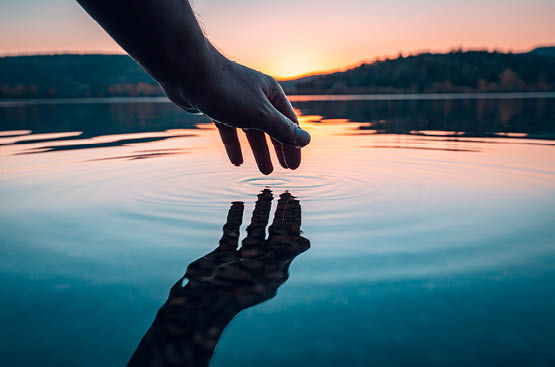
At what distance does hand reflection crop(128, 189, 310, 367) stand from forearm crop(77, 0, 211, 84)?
0.78 metres

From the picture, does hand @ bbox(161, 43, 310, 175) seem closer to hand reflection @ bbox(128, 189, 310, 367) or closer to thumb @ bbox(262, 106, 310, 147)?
thumb @ bbox(262, 106, 310, 147)

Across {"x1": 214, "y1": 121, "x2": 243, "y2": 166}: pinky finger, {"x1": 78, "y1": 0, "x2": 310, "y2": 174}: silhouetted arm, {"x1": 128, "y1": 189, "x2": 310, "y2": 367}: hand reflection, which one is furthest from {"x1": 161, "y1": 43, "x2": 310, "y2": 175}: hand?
{"x1": 128, "y1": 189, "x2": 310, "y2": 367}: hand reflection

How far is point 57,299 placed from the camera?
1.47 metres

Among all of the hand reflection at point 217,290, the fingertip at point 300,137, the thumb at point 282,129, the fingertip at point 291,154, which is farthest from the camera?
the fingertip at point 291,154

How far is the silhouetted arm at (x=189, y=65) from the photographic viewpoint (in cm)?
121

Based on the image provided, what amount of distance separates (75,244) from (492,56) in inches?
3017

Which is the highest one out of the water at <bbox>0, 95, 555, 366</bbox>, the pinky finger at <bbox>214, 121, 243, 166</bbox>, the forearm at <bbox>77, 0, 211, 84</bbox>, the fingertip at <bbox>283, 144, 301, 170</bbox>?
the forearm at <bbox>77, 0, 211, 84</bbox>

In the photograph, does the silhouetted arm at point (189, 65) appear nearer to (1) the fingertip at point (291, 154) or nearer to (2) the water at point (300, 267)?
(1) the fingertip at point (291, 154)

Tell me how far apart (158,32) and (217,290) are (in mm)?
907

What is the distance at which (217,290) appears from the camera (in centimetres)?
147

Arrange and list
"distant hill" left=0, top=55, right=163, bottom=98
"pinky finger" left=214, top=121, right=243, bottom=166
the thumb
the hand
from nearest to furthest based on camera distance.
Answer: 1. the hand
2. the thumb
3. "pinky finger" left=214, top=121, right=243, bottom=166
4. "distant hill" left=0, top=55, right=163, bottom=98

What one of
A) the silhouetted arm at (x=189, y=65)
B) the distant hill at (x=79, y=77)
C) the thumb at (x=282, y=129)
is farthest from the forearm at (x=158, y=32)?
the distant hill at (x=79, y=77)

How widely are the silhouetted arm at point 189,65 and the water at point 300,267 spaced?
0.62 metres

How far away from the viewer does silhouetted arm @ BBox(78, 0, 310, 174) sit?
47.5 inches
